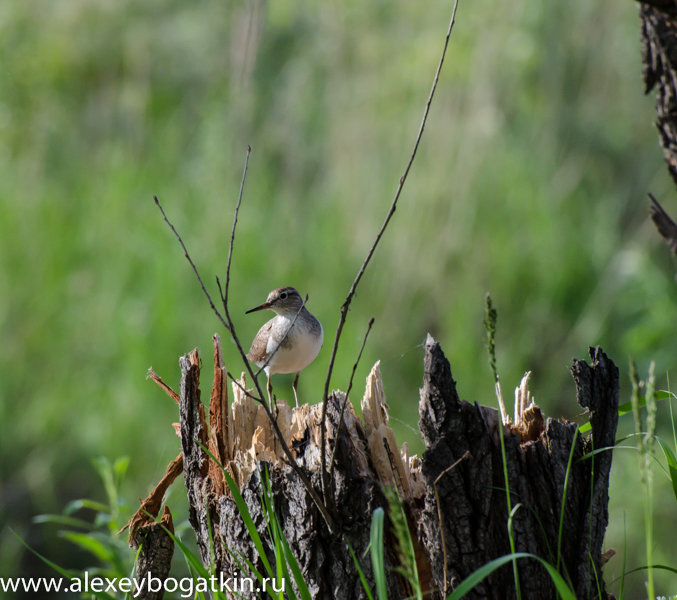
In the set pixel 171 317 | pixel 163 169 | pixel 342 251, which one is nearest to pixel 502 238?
pixel 342 251

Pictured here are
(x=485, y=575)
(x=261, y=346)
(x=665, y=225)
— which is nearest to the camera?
(x=485, y=575)

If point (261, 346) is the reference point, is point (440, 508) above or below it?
below

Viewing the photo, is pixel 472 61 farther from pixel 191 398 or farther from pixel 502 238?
pixel 191 398

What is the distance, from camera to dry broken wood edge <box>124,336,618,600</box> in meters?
1.65

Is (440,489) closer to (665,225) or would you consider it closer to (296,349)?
(665,225)

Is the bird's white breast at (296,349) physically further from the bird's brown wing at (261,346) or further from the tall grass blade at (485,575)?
the tall grass blade at (485,575)

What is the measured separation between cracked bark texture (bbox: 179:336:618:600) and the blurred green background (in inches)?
113

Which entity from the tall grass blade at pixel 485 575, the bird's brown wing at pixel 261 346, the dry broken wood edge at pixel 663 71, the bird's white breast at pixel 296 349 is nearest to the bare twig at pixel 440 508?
the tall grass blade at pixel 485 575

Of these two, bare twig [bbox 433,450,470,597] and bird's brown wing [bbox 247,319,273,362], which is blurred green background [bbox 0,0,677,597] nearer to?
bird's brown wing [bbox 247,319,273,362]

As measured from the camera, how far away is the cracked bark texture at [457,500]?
1.65 meters

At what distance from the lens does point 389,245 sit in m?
5.57

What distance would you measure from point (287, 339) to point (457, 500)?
1.17m

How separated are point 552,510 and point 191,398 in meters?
0.91

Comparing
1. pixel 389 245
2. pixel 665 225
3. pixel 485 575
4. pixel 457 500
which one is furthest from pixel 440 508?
pixel 389 245
